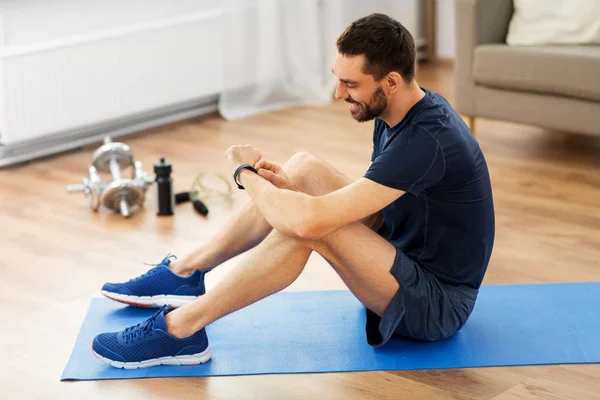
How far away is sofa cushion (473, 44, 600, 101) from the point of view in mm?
3871

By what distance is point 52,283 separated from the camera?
2.99 m

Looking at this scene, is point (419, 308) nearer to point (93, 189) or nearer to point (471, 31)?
point (93, 189)

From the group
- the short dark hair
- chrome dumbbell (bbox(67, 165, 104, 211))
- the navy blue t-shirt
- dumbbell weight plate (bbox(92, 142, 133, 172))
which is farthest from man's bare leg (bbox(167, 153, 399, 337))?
dumbbell weight plate (bbox(92, 142, 133, 172))

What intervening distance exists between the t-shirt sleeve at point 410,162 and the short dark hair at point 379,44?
0.50 ft

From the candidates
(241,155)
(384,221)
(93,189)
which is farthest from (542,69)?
(241,155)

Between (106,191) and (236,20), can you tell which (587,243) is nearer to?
(106,191)

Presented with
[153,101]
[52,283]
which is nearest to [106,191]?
[52,283]

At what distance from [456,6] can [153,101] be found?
1509 millimetres

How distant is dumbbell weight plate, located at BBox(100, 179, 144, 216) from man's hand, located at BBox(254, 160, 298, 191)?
120 cm

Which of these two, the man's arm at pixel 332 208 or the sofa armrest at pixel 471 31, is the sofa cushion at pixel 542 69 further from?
the man's arm at pixel 332 208

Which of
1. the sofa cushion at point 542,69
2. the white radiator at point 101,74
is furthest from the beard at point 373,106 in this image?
the white radiator at point 101,74

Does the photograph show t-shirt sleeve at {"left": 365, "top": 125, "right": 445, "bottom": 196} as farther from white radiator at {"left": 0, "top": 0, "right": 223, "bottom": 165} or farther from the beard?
white radiator at {"left": 0, "top": 0, "right": 223, "bottom": 165}

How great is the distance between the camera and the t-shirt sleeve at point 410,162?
2.16 metres

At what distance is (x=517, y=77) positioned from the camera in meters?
4.09
